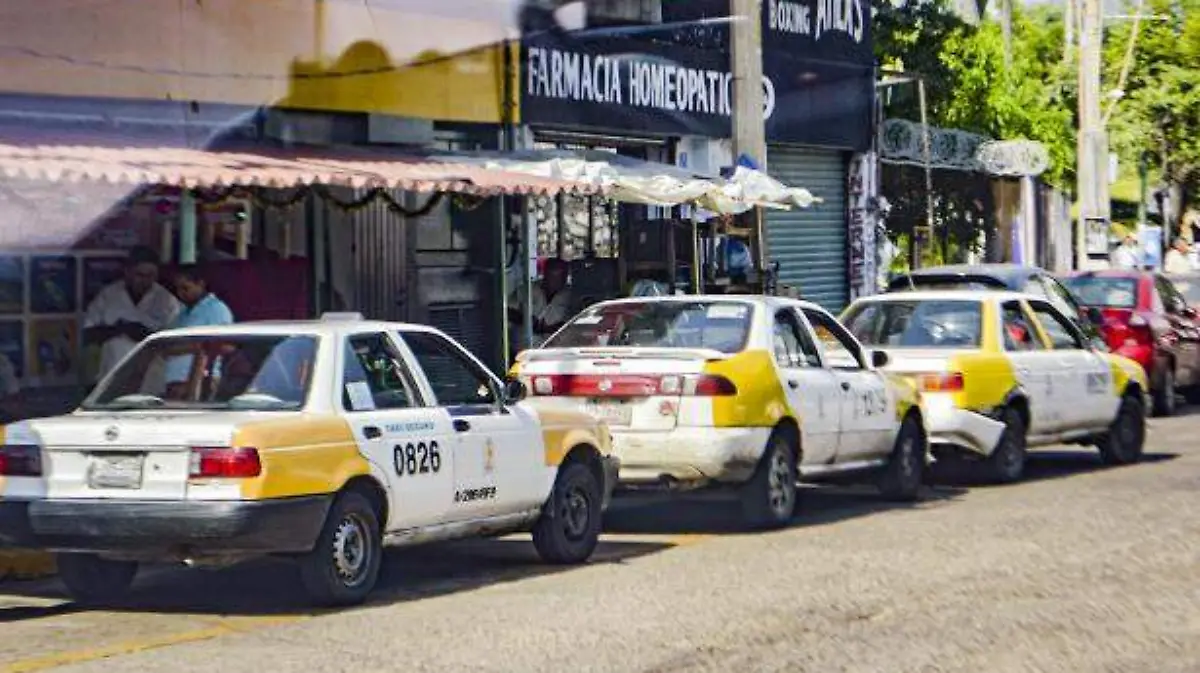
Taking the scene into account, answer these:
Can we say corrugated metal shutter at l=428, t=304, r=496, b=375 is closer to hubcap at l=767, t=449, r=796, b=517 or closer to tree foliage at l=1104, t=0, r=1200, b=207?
hubcap at l=767, t=449, r=796, b=517

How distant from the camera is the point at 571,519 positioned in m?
13.0

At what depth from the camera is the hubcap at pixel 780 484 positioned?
566 inches

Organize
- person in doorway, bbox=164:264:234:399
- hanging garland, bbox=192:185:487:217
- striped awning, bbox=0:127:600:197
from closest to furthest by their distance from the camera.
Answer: striped awning, bbox=0:127:600:197
person in doorway, bbox=164:264:234:399
hanging garland, bbox=192:185:487:217

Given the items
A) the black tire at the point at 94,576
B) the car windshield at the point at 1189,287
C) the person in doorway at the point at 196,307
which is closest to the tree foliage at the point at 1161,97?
the car windshield at the point at 1189,287

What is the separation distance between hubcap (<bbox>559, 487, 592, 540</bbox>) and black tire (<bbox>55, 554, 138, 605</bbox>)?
2.53 meters

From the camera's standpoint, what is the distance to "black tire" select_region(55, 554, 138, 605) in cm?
1147

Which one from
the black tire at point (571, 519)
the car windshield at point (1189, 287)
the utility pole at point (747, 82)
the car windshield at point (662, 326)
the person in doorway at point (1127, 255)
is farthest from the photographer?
the person in doorway at point (1127, 255)

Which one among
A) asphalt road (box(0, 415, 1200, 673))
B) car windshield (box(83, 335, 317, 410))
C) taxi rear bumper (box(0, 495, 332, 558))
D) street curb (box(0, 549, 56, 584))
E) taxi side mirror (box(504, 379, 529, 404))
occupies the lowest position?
asphalt road (box(0, 415, 1200, 673))

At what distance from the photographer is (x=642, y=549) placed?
1367 centimetres

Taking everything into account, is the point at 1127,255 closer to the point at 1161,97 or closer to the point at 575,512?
the point at 1161,97

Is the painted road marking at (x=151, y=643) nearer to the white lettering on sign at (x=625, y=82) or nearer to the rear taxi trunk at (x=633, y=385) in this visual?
the rear taxi trunk at (x=633, y=385)

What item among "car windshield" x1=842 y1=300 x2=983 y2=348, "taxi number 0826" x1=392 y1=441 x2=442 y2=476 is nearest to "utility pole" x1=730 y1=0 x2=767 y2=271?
"car windshield" x1=842 y1=300 x2=983 y2=348

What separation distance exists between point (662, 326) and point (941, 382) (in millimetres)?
3146

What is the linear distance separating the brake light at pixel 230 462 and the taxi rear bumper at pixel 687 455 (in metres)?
3.83
